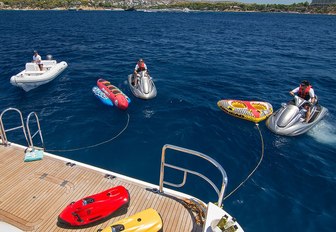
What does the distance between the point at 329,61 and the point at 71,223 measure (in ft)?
118

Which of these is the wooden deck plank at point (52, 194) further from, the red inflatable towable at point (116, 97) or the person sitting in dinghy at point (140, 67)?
the person sitting in dinghy at point (140, 67)

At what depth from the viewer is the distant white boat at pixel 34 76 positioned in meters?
19.0

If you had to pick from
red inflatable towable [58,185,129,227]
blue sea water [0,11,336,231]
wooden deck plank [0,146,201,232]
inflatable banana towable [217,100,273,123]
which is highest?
red inflatable towable [58,185,129,227]

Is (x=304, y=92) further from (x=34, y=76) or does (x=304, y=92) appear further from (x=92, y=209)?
(x=34, y=76)

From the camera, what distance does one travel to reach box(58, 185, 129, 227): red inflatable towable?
659 cm

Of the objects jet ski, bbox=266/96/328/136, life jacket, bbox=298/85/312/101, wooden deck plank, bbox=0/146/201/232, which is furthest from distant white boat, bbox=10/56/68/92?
life jacket, bbox=298/85/312/101

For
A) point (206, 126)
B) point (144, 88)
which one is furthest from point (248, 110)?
point (144, 88)

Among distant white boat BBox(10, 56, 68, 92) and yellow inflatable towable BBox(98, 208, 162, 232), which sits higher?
yellow inflatable towable BBox(98, 208, 162, 232)

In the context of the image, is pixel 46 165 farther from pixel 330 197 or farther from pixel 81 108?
pixel 330 197

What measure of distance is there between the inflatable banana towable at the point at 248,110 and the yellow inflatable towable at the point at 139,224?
1105 centimetres

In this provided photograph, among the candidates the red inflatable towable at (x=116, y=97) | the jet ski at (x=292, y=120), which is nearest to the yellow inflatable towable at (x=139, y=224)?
the jet ski at (x=292, y=120)

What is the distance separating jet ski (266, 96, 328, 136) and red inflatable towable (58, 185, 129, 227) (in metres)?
10.7

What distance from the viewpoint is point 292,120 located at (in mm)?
14039

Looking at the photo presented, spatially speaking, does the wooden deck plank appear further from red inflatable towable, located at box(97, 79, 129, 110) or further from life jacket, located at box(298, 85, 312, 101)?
life jacket, located at box(298, 85, 312, 101)
